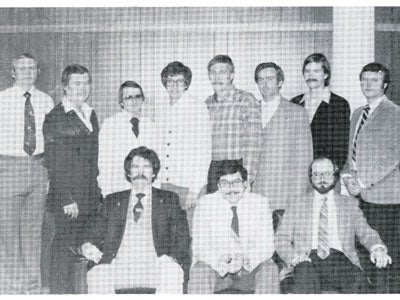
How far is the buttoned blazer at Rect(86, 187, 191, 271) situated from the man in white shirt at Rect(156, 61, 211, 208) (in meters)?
0.07

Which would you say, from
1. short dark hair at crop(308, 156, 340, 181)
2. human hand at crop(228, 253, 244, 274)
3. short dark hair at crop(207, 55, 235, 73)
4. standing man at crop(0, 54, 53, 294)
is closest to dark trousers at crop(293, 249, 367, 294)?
human hand at crop(228, 253, 244, 274)

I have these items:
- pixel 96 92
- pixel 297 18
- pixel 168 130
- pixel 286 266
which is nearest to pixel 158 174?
pixel 168 130

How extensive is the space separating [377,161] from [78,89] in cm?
161

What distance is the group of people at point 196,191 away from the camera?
13.5ft

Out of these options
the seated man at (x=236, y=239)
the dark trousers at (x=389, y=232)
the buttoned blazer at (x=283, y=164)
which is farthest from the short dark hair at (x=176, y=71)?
the dark trousers at (x=389, y=232)

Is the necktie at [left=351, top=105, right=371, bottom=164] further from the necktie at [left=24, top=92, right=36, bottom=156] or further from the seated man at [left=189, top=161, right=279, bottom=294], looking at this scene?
the necktie at [left=24, top=92, right=36, bottom=156]

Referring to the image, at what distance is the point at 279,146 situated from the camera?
4.16 m

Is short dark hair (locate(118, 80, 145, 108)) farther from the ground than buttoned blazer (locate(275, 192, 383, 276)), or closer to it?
farther from the ground

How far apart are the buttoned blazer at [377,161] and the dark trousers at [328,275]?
0.36 metres

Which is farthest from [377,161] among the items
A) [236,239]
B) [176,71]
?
[176,71]

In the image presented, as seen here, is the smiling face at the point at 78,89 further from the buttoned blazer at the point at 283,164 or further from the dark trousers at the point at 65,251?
the buttoned blazer at the point at 283,164

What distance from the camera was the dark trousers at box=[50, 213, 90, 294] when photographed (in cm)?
414

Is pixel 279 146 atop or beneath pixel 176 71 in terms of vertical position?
beneath

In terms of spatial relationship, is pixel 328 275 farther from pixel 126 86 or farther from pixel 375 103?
pixel 126 86
